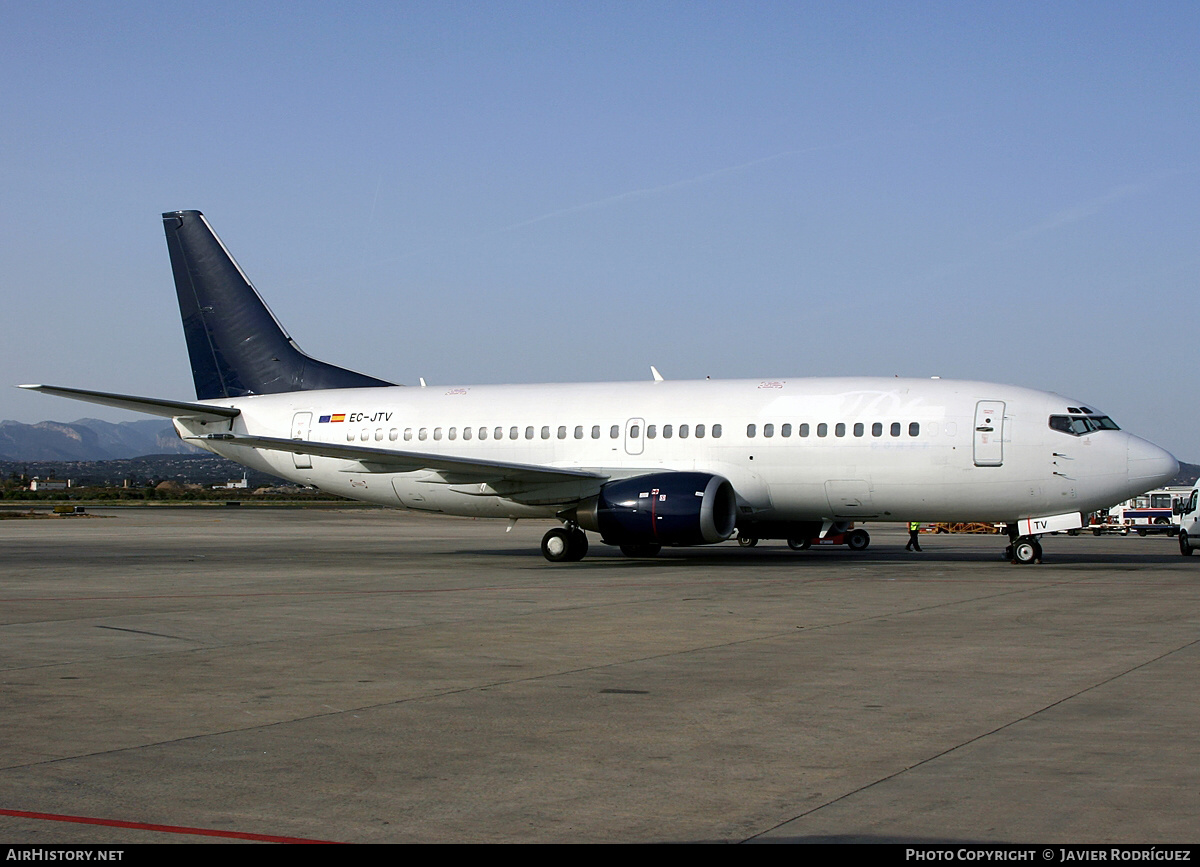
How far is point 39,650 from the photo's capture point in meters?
11.2

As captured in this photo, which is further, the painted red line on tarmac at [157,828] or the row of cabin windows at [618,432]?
the row of cabin windows at [618,432]

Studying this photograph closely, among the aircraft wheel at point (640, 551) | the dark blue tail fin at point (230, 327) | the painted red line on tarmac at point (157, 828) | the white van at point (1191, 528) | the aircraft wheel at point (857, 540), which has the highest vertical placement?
the dark blue tail fin at point (230, 327)

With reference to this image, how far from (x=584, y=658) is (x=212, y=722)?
387cm

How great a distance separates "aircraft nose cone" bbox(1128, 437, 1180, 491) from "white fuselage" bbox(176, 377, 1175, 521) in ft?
0.10

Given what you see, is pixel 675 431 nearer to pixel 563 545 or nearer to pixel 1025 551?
pixel 563 545

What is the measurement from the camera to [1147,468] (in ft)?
73.4

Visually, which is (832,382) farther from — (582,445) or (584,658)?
(584,658)

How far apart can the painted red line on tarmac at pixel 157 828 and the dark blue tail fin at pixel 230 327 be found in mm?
26038

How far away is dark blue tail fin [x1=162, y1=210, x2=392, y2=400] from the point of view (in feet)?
102

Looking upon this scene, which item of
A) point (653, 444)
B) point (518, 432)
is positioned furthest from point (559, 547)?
point (518, 432)

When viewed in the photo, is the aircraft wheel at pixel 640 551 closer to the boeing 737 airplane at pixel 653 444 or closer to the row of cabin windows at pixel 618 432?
the boeing 737 airplane at pixel 653 444

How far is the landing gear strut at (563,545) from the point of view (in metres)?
25.5

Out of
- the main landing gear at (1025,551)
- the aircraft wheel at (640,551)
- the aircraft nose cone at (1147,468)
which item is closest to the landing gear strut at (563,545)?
the aircraft wheel at (640,551)

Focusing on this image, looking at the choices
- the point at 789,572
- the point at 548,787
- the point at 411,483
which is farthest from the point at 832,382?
the point at 548,787
